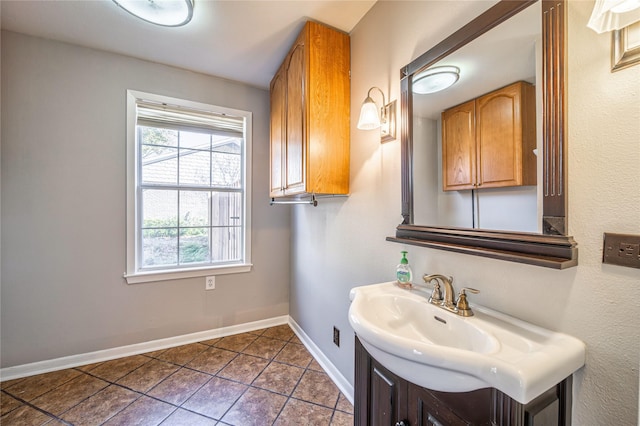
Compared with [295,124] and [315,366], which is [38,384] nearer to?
[315,366]

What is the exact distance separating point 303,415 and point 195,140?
92.7 inches

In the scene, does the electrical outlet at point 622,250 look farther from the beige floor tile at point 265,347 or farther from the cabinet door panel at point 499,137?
the beige floor tile at point 265,347

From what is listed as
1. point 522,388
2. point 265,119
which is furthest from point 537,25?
point 265,119

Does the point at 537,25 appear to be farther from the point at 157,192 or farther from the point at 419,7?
the point at 157,192

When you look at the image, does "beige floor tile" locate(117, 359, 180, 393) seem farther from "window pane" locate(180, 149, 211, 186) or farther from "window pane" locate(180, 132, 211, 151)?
"window pane" locate(180, 132, 211, 151)

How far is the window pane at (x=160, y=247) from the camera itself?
224 cm

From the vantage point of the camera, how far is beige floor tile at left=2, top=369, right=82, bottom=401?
1.67 meters

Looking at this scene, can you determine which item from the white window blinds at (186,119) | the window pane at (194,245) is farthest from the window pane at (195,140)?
the window pane at (194,245)

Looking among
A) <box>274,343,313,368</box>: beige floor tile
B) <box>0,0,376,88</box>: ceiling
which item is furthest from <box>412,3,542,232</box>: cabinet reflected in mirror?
<box>274,343,313,368</box>: beige floor tile

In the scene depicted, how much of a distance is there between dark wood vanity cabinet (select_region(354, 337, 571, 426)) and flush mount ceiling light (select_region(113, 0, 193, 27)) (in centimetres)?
204

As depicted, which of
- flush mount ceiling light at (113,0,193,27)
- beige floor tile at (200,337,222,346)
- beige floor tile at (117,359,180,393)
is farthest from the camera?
beige floor tile at (200,337,222,346)

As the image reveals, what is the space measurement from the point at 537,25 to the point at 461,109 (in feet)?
1.01

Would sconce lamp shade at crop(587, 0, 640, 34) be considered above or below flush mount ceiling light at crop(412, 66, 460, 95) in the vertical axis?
below

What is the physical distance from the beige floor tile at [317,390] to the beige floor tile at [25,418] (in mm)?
1449
